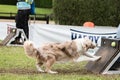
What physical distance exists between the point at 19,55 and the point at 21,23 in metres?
3.34

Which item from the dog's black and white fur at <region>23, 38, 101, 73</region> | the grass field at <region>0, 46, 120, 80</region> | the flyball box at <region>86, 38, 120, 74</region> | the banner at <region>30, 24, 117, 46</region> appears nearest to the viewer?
the grass field at <region>0, 46, 120, 80</region>

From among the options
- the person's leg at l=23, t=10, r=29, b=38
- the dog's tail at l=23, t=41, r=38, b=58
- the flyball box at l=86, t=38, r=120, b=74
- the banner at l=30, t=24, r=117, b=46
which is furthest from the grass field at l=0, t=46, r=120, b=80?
the person's leg at l=23, t=10, r=29, b=38

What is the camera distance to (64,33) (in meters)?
14.5

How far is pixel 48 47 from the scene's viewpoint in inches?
364

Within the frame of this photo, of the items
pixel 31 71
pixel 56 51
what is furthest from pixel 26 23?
pixel 56 51

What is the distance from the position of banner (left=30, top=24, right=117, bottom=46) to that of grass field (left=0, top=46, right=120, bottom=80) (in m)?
2.17

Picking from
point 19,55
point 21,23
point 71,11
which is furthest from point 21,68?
point 71,11

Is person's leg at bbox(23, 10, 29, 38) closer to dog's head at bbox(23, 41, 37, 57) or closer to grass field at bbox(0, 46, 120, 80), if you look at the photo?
grass field at bbox(0, 46, 120, 80)

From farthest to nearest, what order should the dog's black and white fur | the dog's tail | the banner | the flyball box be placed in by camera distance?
the banner < the flyball box < the dog's black and white fur < the dog's tail

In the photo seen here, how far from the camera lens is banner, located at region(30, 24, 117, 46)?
1386 centimetres

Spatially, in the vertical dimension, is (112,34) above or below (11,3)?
above

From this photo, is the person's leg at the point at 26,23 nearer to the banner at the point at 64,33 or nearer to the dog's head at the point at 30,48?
the banner at the point at 64,33

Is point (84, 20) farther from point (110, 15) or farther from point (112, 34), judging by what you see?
point (112, 34)

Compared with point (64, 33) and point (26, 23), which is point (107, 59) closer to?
point (64, 33)
